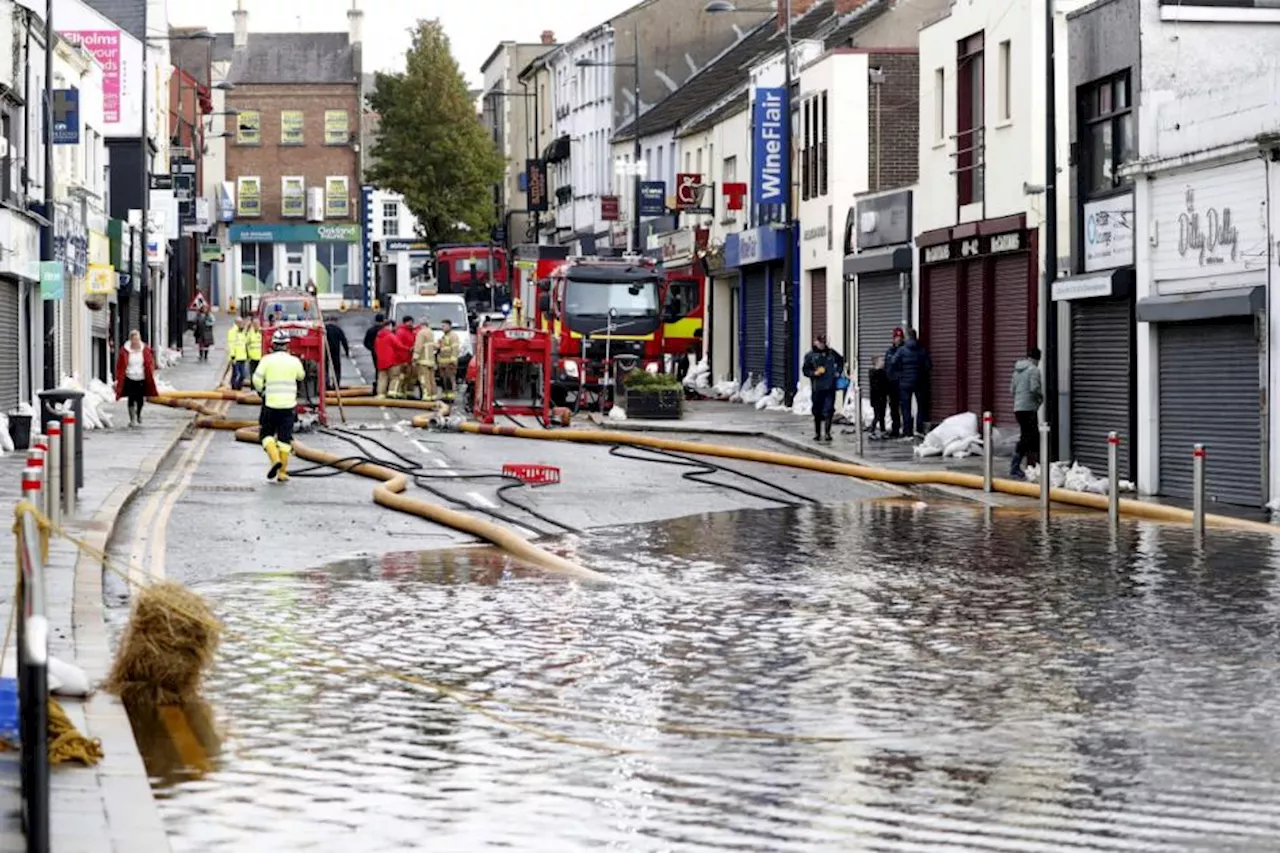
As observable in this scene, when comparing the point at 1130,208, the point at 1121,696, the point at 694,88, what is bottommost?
the point at 1121,696

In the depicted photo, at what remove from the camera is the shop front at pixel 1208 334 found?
85.6 feet

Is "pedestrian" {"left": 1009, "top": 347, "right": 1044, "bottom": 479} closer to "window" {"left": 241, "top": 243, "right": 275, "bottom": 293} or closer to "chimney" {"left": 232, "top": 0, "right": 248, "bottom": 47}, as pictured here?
"window" {"left": 241, "top": 243, "right": 275, "bottom": 293}

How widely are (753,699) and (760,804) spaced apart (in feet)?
8.78

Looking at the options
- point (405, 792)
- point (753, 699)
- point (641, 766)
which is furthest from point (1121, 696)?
point (405, 792)

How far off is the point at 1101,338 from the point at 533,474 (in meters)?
8.00

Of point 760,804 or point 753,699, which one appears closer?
point 760,804

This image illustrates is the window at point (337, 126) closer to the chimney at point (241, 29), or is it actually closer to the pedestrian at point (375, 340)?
the chimney at point (241, 29)

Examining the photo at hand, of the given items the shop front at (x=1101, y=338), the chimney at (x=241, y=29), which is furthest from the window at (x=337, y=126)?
the shop front at (x=1101, y=338)

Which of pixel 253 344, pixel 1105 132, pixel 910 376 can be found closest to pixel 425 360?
pixel 253 344

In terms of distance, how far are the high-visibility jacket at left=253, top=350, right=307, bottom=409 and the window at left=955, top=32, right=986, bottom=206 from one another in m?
14.4

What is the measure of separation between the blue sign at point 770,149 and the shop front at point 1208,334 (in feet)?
72.7

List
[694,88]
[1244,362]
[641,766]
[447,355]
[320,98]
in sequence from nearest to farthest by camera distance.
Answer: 1. [641,766]
2. [1244,362]
3. [447,355]
4. [694,88]
5. [320,98]

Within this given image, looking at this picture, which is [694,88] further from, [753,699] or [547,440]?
[753,699]

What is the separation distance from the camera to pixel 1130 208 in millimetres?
30172
